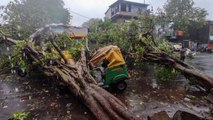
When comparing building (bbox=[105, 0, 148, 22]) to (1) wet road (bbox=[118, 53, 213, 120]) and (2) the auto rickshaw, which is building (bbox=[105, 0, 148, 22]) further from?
(2) the auto rickshaw

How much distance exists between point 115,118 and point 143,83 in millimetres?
5294

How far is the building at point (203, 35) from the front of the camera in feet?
113

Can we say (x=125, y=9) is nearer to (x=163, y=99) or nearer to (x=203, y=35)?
(x=203, y=35)

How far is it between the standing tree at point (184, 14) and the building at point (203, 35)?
290cm

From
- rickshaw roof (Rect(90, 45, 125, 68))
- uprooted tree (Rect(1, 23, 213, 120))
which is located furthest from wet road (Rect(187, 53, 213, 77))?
rickshaw roof (Rect(90, 45, 125, 68))

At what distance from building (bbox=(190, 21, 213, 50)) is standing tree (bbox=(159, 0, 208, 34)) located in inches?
114

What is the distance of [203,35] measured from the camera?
121 ft

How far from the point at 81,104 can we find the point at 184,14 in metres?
32.8

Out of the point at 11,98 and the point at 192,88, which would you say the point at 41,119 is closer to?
the point at 11,98

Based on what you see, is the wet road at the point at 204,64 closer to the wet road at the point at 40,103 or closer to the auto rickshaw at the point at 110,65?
the auto rickshaw at the point at 110,65

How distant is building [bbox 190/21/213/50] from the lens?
113ft

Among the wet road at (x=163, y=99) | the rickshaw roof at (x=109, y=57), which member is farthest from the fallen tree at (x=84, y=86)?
the wet road at (x=163, y=99)

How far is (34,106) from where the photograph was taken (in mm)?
6039

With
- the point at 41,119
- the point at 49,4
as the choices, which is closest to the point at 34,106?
the point at 41,119
